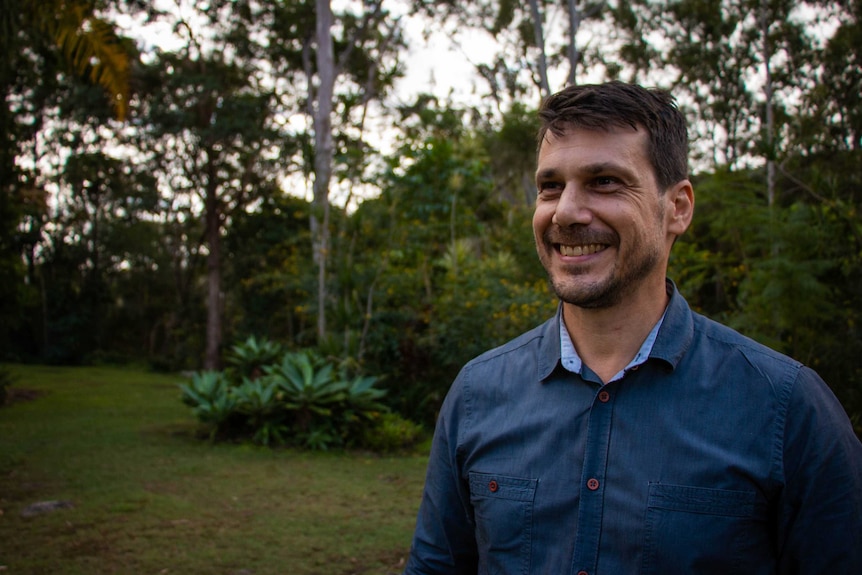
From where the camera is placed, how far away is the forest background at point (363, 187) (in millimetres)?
8188

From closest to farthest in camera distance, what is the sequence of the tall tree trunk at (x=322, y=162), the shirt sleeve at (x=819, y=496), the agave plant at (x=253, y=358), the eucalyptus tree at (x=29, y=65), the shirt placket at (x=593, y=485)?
the shirt sleeve at (x=819, y=496), the shirt placket at (x=593, y=485), the eucalyptus tree at (x=29, y=65), the agave plant at (x=253, y=358), the tall tree trunk at (x=322, y=162)

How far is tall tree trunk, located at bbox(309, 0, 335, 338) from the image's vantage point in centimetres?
1222

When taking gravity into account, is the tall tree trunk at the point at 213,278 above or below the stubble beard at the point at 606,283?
above

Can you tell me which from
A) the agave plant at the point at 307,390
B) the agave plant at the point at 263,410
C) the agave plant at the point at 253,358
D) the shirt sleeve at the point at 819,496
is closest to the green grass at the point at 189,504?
the agave plant at the point at 263,410

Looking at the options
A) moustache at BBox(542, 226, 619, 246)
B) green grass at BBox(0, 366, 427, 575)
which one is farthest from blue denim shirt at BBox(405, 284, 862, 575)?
green grass at BBox(0, 366, 427, 575)

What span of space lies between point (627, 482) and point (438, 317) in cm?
956

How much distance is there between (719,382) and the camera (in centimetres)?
159

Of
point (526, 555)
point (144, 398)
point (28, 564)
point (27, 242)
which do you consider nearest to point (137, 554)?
point (28, 564)

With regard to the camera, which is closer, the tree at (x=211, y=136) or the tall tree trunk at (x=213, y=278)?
the tree at (x=211, y=136)

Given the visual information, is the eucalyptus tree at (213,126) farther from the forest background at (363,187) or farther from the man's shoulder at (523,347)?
the man's shoulder at (523,347)

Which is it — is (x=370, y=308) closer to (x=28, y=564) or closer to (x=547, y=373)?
(x=28, y=564)

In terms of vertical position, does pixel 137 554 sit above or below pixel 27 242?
below

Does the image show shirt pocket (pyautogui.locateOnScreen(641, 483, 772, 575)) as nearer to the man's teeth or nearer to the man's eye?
the man's teeth

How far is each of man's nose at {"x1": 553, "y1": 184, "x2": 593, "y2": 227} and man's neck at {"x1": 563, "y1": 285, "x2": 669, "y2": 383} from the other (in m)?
0.21
